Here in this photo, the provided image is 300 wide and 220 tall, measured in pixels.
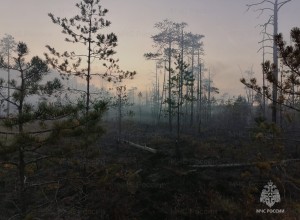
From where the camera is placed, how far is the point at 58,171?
17969 millimetres

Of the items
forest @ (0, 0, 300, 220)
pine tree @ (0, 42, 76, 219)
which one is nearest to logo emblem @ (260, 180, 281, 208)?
Result: forest @ (0, 0, 300, 220)

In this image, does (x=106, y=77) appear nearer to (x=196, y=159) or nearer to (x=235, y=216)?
(x=196, y=159)

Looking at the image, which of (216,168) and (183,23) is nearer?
(216,168)

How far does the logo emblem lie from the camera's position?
13.3 m

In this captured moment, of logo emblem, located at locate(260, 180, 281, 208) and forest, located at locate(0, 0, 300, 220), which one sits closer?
forest, located at locate(0, 0, 300, 220)

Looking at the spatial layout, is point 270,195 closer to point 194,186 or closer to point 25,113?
point 194,186

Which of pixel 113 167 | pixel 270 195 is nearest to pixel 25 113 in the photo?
pixel 113 167

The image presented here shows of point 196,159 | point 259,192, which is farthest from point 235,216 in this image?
point 196,159

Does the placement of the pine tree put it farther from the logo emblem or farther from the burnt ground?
the logo emblem

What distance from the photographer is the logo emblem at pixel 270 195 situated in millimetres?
13334

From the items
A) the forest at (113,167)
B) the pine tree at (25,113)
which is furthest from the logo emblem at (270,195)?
the pine tree at (25,113)

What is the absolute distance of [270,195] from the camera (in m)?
13.8

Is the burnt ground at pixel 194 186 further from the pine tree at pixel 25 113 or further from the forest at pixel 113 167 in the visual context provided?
the pine tree at pixel 25 113

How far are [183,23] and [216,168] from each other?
29075 mm
